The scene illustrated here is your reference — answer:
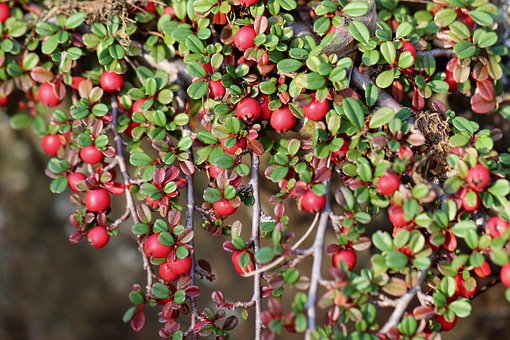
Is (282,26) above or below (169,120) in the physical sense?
above

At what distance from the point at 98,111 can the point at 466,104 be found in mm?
994

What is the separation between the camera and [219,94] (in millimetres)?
1231

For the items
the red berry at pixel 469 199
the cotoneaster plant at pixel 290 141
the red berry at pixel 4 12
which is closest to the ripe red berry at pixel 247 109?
the cotoneaster plant at pixel 290 141

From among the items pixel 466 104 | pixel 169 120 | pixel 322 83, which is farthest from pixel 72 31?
pixel 466 104

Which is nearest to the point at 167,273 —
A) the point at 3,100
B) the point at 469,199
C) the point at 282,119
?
the point at 282,119

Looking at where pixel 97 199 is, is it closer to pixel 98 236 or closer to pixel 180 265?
pixel 98 236

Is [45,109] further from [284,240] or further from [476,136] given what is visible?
[476,136]

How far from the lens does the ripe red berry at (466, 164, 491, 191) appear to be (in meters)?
1.02

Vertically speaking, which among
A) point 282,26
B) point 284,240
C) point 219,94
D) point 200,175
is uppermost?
point 282,26

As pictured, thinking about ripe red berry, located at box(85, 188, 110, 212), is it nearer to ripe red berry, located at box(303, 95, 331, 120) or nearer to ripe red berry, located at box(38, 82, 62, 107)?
ripe red berry, located at box(38, 82, 62, 107)

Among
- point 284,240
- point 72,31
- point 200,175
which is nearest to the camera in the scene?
point 284,240

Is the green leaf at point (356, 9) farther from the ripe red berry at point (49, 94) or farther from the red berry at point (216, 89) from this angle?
the ripe red berry at point (49, 94)

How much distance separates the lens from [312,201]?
1.06m

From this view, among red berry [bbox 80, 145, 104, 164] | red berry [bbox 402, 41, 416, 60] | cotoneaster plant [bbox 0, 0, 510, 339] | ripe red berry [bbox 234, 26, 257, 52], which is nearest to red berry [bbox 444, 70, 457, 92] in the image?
cotoneaster plant [bbox 0, 0, 510, 339]
